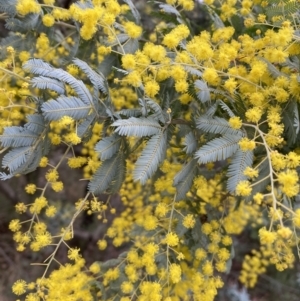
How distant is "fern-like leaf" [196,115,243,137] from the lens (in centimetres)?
153

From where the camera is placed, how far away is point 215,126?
1542 millimetres

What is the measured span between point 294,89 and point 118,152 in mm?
723

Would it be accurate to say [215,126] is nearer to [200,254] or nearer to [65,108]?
[65,108]

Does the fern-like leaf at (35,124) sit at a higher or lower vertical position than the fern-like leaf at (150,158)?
higher

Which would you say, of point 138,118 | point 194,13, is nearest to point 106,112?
point 138,118

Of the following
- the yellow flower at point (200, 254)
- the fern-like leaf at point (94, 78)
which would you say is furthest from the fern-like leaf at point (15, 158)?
the yellow flower at point (200, 254)

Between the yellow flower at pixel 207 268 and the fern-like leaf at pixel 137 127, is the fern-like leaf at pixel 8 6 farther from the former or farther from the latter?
the yellow flower at pixel 207 268

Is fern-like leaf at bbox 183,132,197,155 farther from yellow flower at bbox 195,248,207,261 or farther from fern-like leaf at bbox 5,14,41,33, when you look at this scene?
fern-like leaf at bbox 5,14,41,33

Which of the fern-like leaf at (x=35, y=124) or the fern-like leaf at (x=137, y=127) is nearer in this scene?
the fern-like leaf at (x=137, y=127)

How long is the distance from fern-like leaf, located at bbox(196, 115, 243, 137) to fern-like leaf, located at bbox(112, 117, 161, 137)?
171mm

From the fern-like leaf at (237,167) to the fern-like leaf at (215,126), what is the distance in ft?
0.27

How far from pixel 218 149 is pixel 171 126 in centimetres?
27

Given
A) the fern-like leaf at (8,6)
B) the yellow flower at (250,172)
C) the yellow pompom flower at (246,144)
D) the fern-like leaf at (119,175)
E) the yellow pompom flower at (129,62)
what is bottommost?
the fern-like leaf at (119,175)

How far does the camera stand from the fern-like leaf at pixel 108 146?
1538 millimetres
